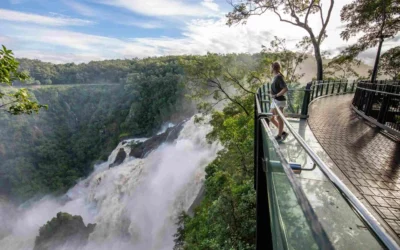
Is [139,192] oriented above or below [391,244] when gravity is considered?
below

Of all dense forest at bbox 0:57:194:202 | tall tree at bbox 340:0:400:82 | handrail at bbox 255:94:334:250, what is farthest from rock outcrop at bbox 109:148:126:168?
handrail at bbox 255:94:334:250

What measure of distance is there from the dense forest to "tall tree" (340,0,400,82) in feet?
102

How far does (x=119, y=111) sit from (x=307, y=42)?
49.7 meters

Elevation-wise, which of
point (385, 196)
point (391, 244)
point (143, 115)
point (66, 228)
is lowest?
point (66, 228)

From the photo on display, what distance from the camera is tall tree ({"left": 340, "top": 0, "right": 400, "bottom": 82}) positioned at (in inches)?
449

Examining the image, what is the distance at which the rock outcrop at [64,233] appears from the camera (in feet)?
84.0

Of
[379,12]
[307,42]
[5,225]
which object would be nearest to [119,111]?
[5,225]

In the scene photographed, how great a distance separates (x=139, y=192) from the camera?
25938mm

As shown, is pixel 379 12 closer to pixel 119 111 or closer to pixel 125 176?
pixel 125 176

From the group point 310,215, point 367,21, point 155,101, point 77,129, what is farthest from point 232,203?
point 77,129

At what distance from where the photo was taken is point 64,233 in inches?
1057

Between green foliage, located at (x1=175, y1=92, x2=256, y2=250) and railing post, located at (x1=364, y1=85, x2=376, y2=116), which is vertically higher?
railing post, located at (x1=364, y1=85, x2=376, y2=116)

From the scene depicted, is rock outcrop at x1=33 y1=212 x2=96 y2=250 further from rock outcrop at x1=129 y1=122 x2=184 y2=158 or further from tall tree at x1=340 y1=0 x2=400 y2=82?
tall tree at x1=340 y1=0 x2=400 y2=82

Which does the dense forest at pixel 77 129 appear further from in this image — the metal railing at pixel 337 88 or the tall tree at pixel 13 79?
the tall tree at pixel 13 79
